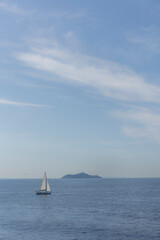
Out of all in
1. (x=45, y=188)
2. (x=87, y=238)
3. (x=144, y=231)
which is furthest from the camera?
(x=45, y=188)

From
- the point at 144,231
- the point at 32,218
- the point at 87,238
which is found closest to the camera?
the point at 87,238

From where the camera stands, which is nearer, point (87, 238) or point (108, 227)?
point (87, 238)

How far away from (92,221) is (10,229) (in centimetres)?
2481

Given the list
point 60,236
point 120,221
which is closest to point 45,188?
point 120,221

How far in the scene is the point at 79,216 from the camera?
329ft

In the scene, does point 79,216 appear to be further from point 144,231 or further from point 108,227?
point 144,231

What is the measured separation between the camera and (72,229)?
261 feet

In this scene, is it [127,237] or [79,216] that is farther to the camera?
[79,216]

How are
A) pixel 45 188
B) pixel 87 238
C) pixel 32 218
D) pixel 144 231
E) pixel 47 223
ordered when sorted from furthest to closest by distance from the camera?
1. pixel 45 188
2. pixel 32 218
3. pixel 47 223
4. pixel 144 231
5. pixel 87 238

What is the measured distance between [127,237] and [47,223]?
28.5 m

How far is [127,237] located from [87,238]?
31.4 feet

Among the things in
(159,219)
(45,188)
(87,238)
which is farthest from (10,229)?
(45,188)

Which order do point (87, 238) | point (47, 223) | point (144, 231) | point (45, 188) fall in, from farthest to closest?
point (45, 188)
point (47, 223)
point (144, 231)
point (87, 238)

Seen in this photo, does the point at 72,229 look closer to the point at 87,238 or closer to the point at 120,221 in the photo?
the point at 87,238
